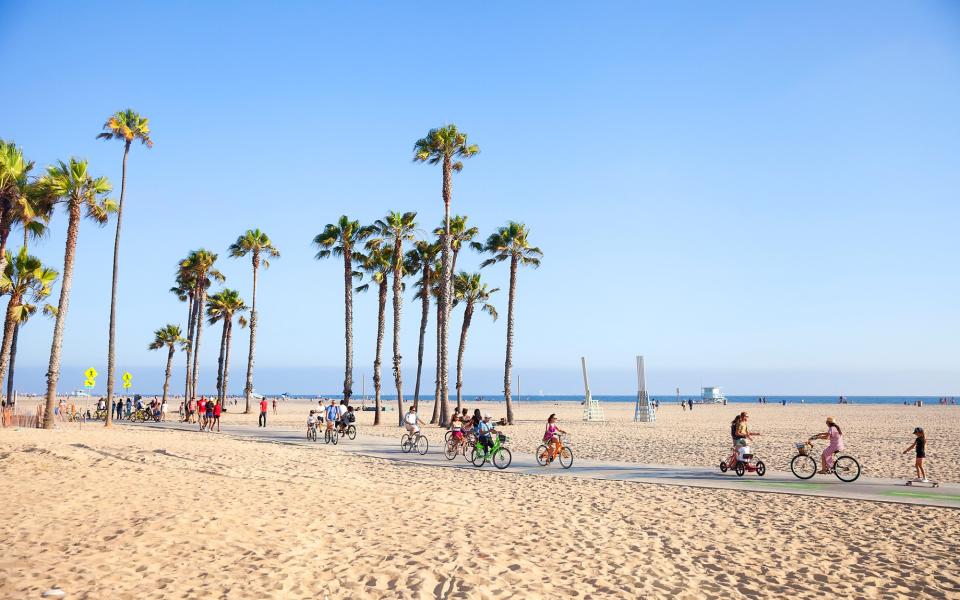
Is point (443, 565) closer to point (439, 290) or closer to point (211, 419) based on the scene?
point (211, 419)

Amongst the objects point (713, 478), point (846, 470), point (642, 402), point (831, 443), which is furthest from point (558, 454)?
point (642, 402)

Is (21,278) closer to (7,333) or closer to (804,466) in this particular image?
(7,333)

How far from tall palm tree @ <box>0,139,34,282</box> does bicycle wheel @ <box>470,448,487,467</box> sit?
22133 millimetres

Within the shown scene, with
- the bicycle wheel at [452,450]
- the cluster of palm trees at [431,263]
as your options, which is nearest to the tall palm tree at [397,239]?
the cluster of palm trees at [431,263]

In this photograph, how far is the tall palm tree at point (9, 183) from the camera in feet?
87.1

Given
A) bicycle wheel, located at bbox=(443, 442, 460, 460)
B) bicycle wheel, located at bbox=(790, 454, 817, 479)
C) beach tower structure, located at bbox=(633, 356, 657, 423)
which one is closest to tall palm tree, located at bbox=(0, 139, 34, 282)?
bicycle wheel, located at bbox=(443, 442, 460, 460)

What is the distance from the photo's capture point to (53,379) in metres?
30.1

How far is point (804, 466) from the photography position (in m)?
17.4

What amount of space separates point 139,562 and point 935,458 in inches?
1014

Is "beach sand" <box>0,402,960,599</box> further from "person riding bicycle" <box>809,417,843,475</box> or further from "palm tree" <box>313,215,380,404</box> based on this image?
"palm tree" <box>313,215,380,404</box>

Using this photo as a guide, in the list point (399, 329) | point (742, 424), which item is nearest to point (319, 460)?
point (742, 424)

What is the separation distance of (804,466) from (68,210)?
3395 centimetres

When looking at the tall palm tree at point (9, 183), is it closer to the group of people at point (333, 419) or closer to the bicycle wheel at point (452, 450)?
the group of people at point (333, 419)

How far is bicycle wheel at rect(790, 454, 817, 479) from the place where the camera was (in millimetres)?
17297
